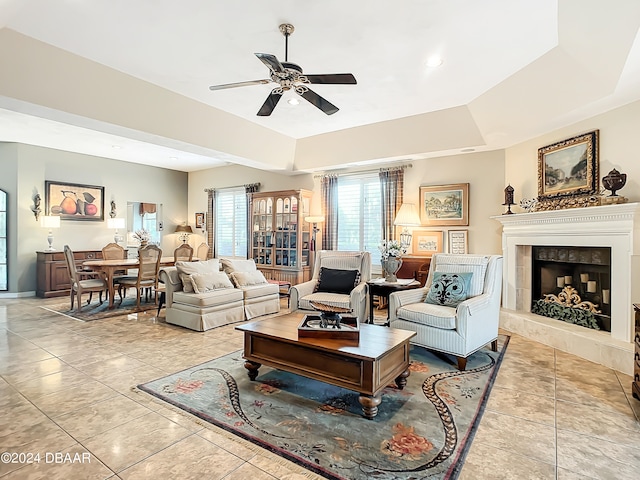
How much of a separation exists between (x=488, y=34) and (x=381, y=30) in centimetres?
95

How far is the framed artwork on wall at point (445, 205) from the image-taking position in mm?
5707

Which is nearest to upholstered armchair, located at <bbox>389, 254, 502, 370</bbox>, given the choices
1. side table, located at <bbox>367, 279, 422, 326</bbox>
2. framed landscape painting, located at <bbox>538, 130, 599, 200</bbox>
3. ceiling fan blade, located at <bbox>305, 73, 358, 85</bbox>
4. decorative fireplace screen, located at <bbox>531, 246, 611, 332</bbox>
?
side table, located at <bbox>367, 279, 422, 326</bbox>

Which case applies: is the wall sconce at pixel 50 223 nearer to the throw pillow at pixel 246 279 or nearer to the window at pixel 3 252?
the window at pixel 3 252

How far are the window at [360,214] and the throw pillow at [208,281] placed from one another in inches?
106

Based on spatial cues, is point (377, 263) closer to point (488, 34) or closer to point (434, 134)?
point (434, 134)

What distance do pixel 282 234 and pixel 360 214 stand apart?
168 centimetres

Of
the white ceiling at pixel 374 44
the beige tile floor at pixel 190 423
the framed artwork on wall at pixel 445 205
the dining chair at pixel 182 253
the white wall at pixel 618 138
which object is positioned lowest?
the beige tile floor at pixel 190 423

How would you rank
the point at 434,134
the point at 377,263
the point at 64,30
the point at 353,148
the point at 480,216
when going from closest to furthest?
the point at 64,30 → the point at 434,134 → the point at 480,216 → the point at 353,148 → the point at 377,263

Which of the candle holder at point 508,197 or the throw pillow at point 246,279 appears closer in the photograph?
the candle holder at point 508,197

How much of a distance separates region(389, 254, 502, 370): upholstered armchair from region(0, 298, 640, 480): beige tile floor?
0.42 m

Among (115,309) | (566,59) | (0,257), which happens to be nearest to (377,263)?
(566,59)

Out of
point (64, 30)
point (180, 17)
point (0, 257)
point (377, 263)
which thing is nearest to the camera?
point (180, 17)

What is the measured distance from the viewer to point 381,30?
3115mm

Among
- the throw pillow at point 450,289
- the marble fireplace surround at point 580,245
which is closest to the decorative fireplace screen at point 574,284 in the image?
the marble fireplace surround at point 580,245
